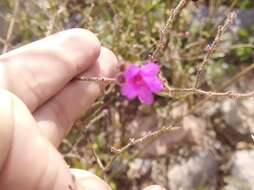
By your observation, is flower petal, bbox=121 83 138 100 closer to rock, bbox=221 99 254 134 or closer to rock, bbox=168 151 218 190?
rock, bbox=168 151 218 190

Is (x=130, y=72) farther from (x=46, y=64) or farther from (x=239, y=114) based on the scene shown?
(x=239, y=114)

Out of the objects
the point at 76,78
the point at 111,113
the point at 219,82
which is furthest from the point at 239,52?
the point at 76,78

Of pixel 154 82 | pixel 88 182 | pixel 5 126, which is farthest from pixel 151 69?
pixel 88 182

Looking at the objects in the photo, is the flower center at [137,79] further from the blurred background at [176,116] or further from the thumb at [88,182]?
the blurred background at [176,116]

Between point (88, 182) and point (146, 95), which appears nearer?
point (146, 95)

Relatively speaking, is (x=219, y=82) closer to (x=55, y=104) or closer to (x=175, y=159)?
(x=175, y=159)

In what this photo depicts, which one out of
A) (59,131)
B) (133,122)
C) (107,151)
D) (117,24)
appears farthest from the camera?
(133,122)

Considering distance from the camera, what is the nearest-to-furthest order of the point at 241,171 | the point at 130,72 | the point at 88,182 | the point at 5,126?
the point at 130,72 → the point at 5,126 → the point at 88,182 → the point at 241,171

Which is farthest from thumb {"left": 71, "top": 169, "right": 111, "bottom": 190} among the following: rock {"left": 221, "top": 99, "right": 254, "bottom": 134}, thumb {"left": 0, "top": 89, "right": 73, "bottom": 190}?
rock {"left": 221, "top": 99, "right": 254, "bottom": 134}
